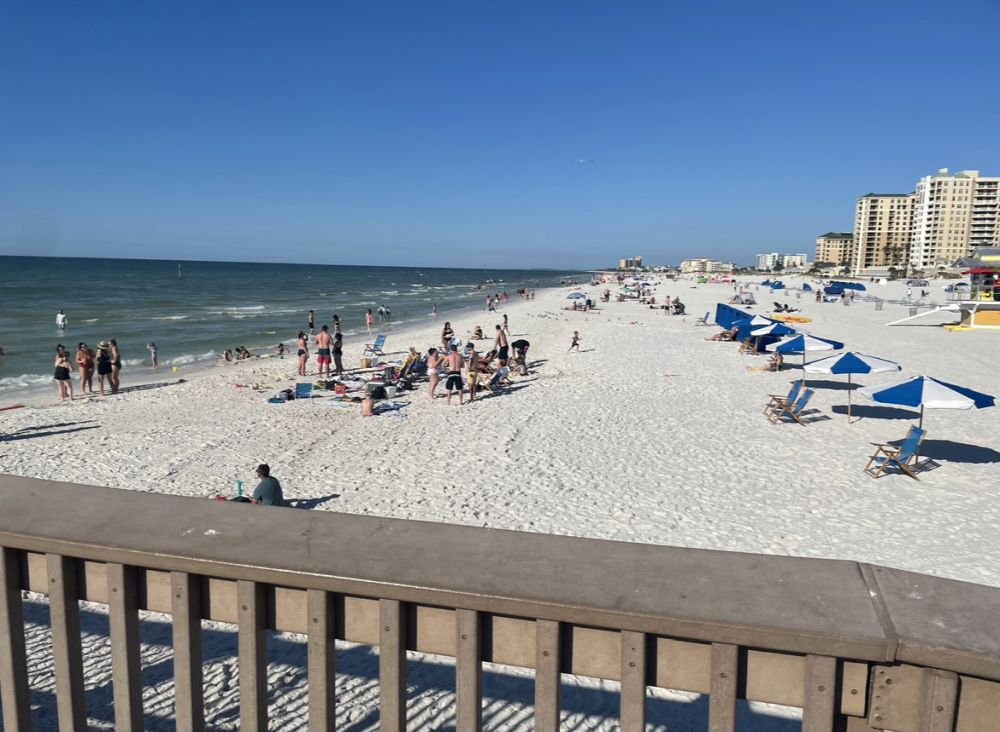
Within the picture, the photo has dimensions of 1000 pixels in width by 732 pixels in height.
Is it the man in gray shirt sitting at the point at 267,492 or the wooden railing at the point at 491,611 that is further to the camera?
the man in gray shirt sitting at the point at 267,492

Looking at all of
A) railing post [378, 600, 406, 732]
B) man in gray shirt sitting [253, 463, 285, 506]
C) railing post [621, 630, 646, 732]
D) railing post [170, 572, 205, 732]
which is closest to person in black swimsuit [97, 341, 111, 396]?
man in gray shirt sitting [253, 463, 285, 506]

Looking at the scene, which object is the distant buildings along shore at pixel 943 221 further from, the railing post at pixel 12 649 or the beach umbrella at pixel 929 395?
the railing post at pixel 12 649

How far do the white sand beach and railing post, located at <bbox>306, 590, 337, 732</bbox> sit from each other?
8.36 feet

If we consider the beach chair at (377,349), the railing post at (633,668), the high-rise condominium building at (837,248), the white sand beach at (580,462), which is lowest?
the white sand beach at (580,462)

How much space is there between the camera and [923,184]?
377ft

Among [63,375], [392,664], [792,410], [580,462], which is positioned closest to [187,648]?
[392,664]

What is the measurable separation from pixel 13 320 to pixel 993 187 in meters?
134

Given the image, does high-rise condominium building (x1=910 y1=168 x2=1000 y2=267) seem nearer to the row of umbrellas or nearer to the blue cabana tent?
the blue cabana tent

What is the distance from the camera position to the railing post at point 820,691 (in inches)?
44.7

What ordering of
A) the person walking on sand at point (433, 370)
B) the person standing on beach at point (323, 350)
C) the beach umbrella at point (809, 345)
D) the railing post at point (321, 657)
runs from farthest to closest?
1. the person standing on beach at point (323, 350)
2. the beach umbrella at point (809, 345)
3. the person walking on sand at point (433, 370)
4. the railing post at point (321, 657)

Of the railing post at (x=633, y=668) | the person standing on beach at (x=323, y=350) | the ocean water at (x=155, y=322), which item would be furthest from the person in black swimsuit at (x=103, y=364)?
the railing post at (x=633, y=668)

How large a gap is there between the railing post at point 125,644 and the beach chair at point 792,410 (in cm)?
1195

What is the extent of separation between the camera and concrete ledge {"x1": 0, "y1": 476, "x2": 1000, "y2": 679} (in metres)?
1.14

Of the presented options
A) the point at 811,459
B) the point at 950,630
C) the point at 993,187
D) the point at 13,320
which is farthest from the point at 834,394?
the point at 993,187
